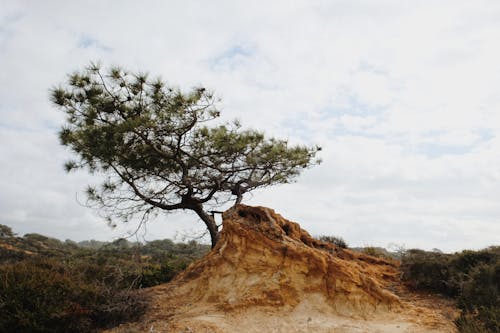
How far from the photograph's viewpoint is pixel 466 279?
10.8 metres

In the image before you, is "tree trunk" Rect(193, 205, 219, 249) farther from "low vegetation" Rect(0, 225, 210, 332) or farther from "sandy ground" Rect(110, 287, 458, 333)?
"sandy ground" Rect(110, 287, 458, 333)

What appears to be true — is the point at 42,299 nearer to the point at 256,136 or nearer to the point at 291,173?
the point at 256,136

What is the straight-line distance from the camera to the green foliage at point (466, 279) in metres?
8.03

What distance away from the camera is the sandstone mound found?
8336mm

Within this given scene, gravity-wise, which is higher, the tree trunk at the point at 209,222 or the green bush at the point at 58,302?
the tree trunk at the point at 209,222

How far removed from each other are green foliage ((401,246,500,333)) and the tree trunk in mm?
5751

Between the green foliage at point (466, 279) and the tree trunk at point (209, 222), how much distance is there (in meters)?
5.75

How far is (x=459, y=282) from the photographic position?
1072 centimetres

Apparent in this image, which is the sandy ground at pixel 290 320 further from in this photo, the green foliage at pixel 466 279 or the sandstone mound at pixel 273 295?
the green foliage at pixel 466 279

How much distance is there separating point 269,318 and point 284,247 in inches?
66.3

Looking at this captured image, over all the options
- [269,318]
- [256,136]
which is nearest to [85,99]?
[256,136]

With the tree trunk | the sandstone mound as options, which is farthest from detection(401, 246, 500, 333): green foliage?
the tree trunk

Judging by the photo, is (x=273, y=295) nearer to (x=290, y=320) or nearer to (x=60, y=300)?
(x=290, y=320)

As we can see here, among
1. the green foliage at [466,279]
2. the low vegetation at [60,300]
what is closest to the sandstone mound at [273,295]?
the low vegetation at [60,300]
